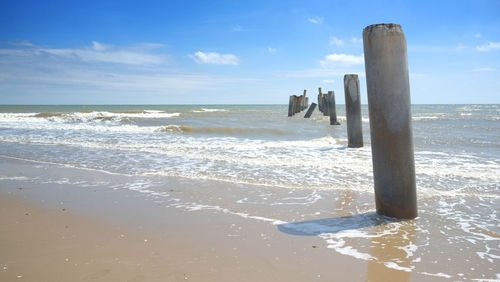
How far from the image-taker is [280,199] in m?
4.83

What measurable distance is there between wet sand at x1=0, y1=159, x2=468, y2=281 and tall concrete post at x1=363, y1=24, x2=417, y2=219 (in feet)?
2.81

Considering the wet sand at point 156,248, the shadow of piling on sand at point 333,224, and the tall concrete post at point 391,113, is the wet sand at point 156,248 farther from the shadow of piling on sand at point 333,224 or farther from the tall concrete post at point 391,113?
the tall concrete post at point 391,113

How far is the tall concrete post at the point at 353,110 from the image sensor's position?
412 inches

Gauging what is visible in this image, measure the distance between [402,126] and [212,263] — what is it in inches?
97.5

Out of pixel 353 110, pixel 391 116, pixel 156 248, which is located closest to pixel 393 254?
pixel 391 116

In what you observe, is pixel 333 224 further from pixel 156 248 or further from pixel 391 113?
pixel 156 248

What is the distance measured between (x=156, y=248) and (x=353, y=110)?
881 cm

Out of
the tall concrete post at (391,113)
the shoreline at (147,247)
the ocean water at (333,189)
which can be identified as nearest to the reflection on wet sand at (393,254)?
the ocean water at (333,189)

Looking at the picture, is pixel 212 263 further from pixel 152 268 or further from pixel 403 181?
pixel 403 181

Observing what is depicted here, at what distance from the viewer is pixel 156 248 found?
3053 mm

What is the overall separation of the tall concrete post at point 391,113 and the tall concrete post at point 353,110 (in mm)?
6759

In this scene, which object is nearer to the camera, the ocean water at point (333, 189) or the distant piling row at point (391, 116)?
the ocean water at point (333, 189)

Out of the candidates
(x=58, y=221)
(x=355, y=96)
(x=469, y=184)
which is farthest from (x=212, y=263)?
(x=355, y=96)

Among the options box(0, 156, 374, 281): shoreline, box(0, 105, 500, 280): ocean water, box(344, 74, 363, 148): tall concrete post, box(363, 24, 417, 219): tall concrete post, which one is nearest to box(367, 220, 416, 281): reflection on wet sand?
box(0, 105, 500, 280): ocean water
